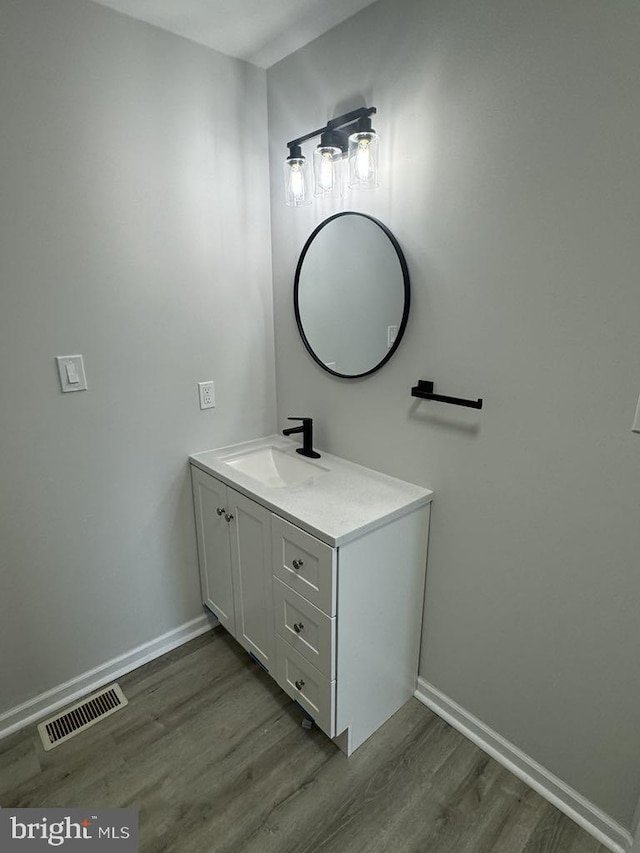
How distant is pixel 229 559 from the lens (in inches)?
70.9

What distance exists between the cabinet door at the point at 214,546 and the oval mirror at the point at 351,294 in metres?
0.69

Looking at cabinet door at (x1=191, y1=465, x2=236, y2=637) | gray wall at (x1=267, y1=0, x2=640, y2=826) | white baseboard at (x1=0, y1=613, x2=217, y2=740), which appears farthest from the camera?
cabinet door at (x1=191, y1=465, x2=236, y2=637)

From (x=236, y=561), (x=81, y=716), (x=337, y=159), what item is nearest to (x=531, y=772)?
(x=236, y=561)

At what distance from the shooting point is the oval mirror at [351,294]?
1.54 meters

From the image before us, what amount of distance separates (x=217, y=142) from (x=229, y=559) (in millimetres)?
1641

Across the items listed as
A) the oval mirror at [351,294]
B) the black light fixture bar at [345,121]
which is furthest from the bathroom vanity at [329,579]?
the black light fixture bar at [345,121]

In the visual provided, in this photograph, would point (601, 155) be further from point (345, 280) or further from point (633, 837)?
point (633, 837)

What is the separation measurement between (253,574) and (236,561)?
116 millimetres

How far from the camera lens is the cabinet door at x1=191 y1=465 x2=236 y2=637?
1.80m

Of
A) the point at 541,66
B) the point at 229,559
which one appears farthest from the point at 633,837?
the point at 541,66

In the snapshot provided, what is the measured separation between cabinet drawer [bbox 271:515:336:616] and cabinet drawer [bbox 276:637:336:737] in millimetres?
265
